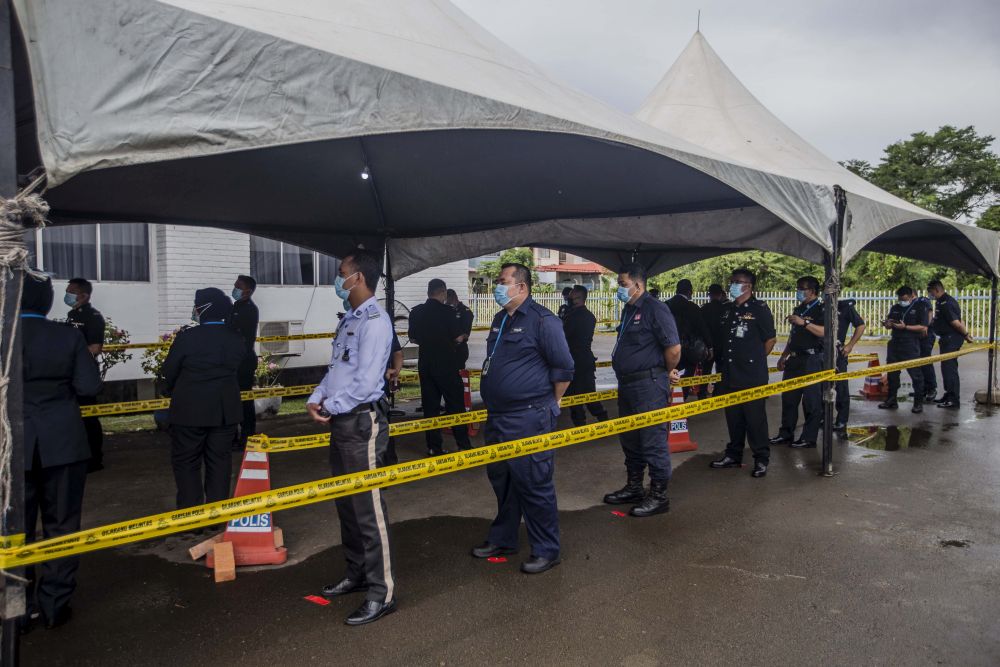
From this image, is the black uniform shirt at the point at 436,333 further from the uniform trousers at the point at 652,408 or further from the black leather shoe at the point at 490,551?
the black leather shoe at the point at 490,551

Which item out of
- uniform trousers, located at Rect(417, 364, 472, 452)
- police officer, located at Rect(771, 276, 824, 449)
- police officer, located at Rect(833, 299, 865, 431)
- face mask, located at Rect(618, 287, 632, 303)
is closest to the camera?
face mask, located at Rect(618, 287, 632, 303)

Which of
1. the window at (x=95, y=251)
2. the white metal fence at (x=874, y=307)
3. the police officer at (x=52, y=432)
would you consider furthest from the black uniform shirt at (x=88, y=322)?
the white metal fence at (x=874, y=307)

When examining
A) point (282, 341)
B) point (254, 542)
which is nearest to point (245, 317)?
point (254, 542)

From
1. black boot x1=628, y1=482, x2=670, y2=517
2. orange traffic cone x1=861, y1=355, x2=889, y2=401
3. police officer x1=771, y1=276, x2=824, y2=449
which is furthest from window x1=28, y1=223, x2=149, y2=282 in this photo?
orange traffic cone x1=861, y1=355, x2=889, y2=401

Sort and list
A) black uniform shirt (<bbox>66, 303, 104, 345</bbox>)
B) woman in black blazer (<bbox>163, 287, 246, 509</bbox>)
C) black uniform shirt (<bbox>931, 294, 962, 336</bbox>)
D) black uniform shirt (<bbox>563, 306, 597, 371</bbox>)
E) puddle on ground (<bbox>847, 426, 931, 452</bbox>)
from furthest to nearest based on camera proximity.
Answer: black uniform shirt (<bbox>931, 294, 962, 336</bbox>) < black uniform shirt (<bbox>563, 306, 597, 371</bbox>) < puddle on ground (<bbox>847, 426, 931, 452</bbox>) < black uniform shirt (<bbox>66, 303, 104, 345</bbox>) < woman in black blazer (<bbox>163, 287, 246, 509</bbox>)

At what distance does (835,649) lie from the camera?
329 centimetres

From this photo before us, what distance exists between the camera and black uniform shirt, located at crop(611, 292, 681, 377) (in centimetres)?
516

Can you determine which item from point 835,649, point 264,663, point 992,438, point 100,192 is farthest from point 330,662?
point 992,438

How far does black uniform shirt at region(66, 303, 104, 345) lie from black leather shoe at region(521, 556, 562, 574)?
4.72 m

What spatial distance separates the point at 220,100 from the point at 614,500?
164 inches

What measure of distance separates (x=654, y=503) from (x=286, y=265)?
8500 mm

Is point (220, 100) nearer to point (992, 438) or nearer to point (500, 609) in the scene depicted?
point (500, 609)

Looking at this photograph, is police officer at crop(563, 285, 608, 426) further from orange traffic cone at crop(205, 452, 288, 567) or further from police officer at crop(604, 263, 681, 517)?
orange traffic cone at crop(205, 452, 288, 567)

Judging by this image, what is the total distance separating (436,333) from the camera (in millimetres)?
7020
